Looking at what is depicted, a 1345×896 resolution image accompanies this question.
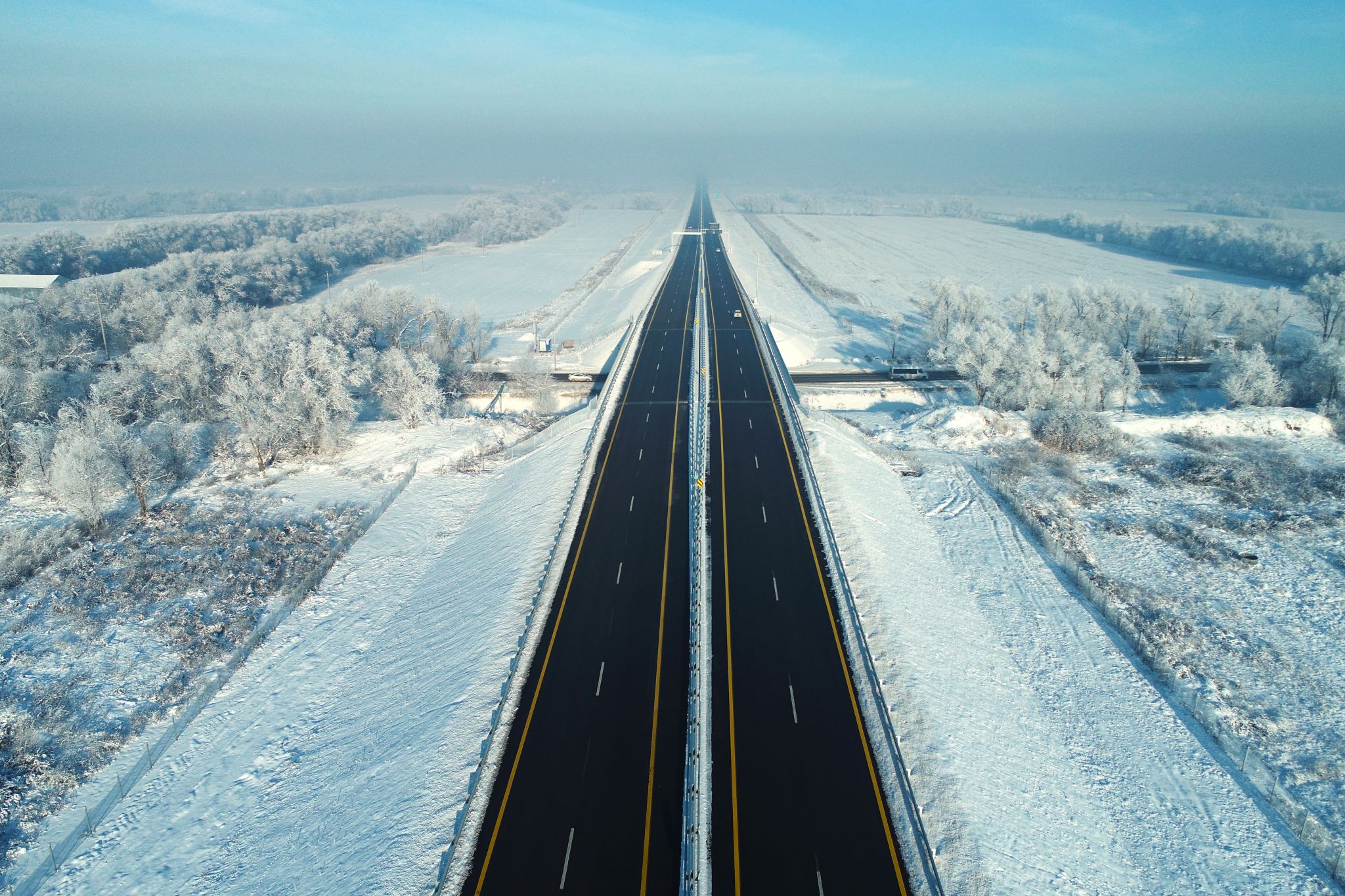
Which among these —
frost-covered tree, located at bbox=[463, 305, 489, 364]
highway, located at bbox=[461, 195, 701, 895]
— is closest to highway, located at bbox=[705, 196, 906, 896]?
highway, located at bbox=[461, 195, 701, 895]

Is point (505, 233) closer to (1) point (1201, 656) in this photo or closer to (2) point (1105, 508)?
(2) point (1105, 508)

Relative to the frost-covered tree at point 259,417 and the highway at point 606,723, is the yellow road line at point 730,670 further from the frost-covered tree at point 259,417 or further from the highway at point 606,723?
the frost-covered tree at point 259,417

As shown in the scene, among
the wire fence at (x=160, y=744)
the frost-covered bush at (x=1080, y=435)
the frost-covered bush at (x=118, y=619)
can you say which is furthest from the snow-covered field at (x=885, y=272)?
the frost-covered bush at (x=118, y=619)

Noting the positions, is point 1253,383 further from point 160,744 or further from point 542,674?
point 160,744

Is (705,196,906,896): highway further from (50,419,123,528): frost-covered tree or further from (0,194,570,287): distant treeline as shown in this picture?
(0,194,570,287): distant treeline

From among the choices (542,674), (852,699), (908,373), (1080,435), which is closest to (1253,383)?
(1080,435)

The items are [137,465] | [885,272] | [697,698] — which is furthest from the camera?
[885,272]

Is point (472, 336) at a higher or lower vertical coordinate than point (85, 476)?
higher

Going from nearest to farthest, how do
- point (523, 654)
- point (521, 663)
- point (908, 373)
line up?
point (521, 663)
point (523, 654)
point (908, 373)
